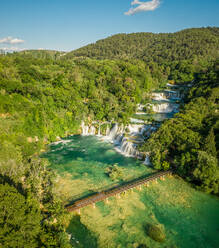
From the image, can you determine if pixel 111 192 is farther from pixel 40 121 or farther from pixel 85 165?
pixel 40 121

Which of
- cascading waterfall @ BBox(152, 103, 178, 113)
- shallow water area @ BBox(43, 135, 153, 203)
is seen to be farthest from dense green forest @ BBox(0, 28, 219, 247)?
cascading waterfall @ BBox(152, 103, 178, 113)

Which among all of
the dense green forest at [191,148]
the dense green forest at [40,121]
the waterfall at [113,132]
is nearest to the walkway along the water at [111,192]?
the dense green forest at [191,148]

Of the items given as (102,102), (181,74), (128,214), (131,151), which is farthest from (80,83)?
(181,74)

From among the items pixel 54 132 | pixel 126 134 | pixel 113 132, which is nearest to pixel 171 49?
pixel 113 132

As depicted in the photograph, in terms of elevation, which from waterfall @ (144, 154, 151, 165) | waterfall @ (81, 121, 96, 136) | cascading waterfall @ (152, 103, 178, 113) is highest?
cascading waterfall @ (152, 103, 178, 113)

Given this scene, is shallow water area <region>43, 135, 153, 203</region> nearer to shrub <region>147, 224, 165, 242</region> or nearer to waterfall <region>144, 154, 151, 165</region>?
waterfall <region>144, 154, 151, 165</region>
